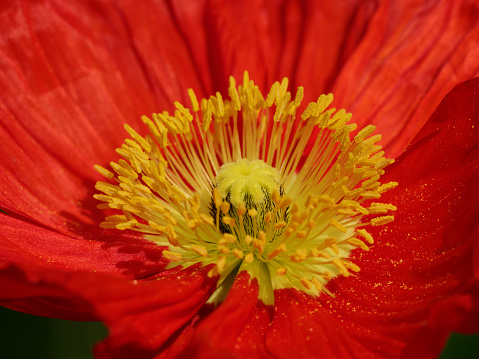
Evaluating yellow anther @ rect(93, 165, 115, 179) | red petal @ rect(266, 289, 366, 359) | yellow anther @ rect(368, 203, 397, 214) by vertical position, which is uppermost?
yellow anther @ rect(368, 203, 397, 214)

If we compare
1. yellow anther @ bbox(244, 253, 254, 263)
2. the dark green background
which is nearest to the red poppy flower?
yellow anther @ bbox(244, 253, 254, 263)

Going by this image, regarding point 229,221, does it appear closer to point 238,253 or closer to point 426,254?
point 238,253

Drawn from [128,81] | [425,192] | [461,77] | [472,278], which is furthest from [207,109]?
[472,278]

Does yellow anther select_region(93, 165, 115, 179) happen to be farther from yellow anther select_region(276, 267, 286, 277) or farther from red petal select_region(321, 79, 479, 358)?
red petal select_region(321, 79, 479, 358)

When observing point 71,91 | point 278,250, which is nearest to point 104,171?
point 71,91

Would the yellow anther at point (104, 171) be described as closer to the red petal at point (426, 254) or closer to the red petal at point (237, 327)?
the red petal at point (237, 327)

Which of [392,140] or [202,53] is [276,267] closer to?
[392,140]

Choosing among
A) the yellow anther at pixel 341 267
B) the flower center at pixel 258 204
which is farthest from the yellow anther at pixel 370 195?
the yellow anther at pixel 341 267
